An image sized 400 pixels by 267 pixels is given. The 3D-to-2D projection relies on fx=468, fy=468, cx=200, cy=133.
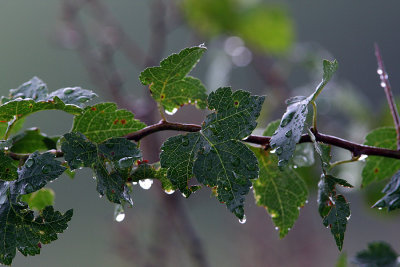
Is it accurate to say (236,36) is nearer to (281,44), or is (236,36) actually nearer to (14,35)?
(281,44)

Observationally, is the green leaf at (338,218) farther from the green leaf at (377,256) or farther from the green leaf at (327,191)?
the green leaf at (377,256)

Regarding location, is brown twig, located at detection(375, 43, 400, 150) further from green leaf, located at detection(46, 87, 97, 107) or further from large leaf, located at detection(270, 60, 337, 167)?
green leaf, located at detection(46, 87, 97, 107)

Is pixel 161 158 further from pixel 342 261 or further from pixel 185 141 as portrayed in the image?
pixel 342 261

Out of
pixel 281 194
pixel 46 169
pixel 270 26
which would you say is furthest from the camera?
pixel 270 26

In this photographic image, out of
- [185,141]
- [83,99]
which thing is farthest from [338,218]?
[83,99]

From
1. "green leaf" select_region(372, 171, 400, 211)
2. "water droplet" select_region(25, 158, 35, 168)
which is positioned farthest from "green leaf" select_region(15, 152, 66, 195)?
"green leaf" select_region(372, 171, 400, 211)
